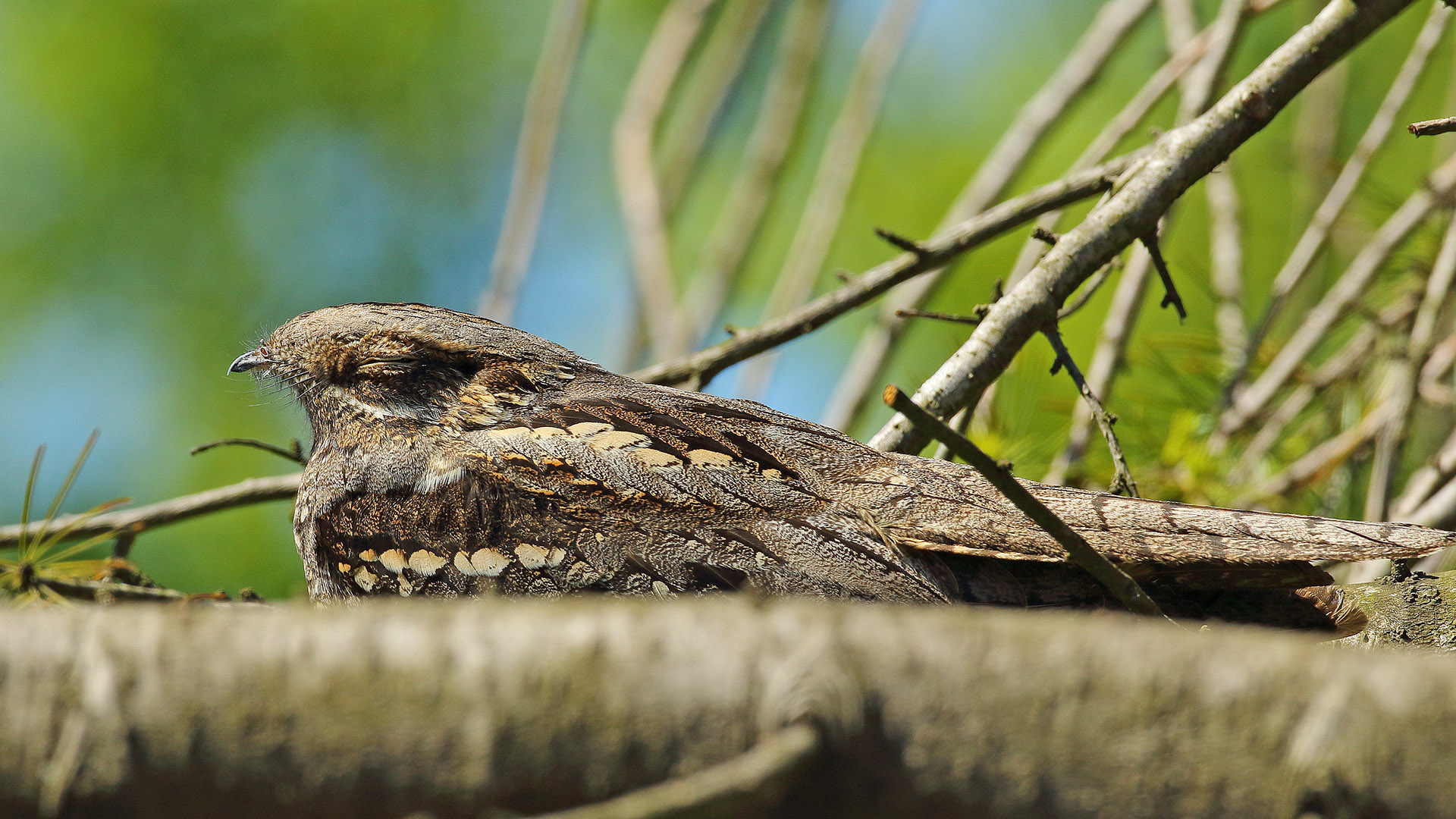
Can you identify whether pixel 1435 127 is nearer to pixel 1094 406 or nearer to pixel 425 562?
pixel 1094 406

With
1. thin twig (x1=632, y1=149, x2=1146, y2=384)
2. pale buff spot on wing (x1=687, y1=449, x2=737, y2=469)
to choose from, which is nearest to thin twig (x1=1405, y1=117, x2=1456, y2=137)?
thin twig (x1=632, y1=149, x2=1146, y2=384)

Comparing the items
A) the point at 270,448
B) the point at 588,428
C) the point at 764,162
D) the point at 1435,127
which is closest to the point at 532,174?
the point at 764,162

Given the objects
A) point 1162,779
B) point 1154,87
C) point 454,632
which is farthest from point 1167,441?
point 454,632

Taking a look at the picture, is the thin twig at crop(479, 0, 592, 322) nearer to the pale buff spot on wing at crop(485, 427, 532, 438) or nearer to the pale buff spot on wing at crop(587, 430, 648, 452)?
the pale buff spot on wing at crop(485, 427, 532, 438)

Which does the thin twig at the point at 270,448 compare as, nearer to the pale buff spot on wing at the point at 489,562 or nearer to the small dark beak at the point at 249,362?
the small dark beak at the point at 249,362

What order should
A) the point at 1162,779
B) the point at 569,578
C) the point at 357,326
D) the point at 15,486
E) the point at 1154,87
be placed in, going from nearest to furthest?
the point at 1162,779, the point at 569,578, the point at 357,326, the point at 1154,87, the point at 15,486

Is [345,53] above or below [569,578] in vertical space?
above

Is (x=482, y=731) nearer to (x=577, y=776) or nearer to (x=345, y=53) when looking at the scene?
(x=577, y=776)
